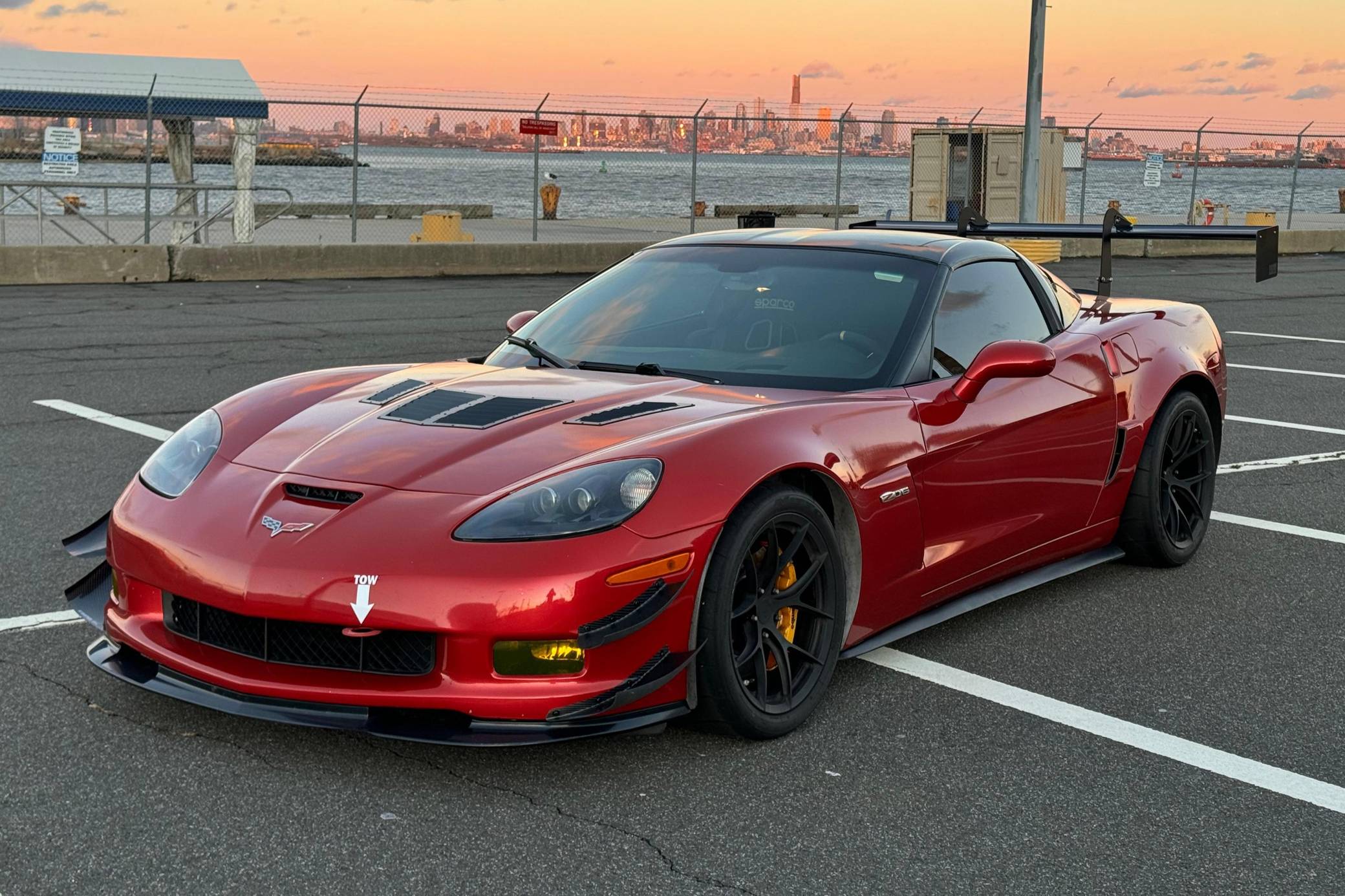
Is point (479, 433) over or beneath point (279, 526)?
over

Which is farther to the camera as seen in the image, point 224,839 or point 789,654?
point 789,654

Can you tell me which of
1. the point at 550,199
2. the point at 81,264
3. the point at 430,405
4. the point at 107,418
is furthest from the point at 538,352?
the point at 550,199

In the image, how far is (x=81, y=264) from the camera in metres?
17.3

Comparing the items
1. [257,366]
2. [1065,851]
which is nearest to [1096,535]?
[1065,851]

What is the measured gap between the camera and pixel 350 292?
1712cm

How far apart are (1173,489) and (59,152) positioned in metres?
15.3

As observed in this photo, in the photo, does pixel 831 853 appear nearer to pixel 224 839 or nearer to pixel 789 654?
pixel 789 654

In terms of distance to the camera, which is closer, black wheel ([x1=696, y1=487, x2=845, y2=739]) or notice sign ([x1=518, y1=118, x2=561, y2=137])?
black wheel ([x1=696, y1=487, x2=845, y2=739])

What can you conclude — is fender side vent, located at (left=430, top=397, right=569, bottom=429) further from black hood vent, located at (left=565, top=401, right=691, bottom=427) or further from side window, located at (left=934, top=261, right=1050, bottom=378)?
side window, located at (left=934, top=261, right=1050, bottom=378)

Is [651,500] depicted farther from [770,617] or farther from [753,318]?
[753,318]

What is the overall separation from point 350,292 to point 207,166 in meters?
111

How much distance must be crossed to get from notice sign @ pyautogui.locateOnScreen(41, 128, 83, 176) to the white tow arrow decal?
15.8 m

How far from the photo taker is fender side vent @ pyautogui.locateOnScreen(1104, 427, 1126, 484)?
5.52m

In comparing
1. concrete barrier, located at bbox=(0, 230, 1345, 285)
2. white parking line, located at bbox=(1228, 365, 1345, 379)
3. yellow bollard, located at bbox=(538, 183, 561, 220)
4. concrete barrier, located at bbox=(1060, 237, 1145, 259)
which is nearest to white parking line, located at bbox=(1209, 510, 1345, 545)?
white parking line, located at bbox=(1228, 365, 1345, 379)
